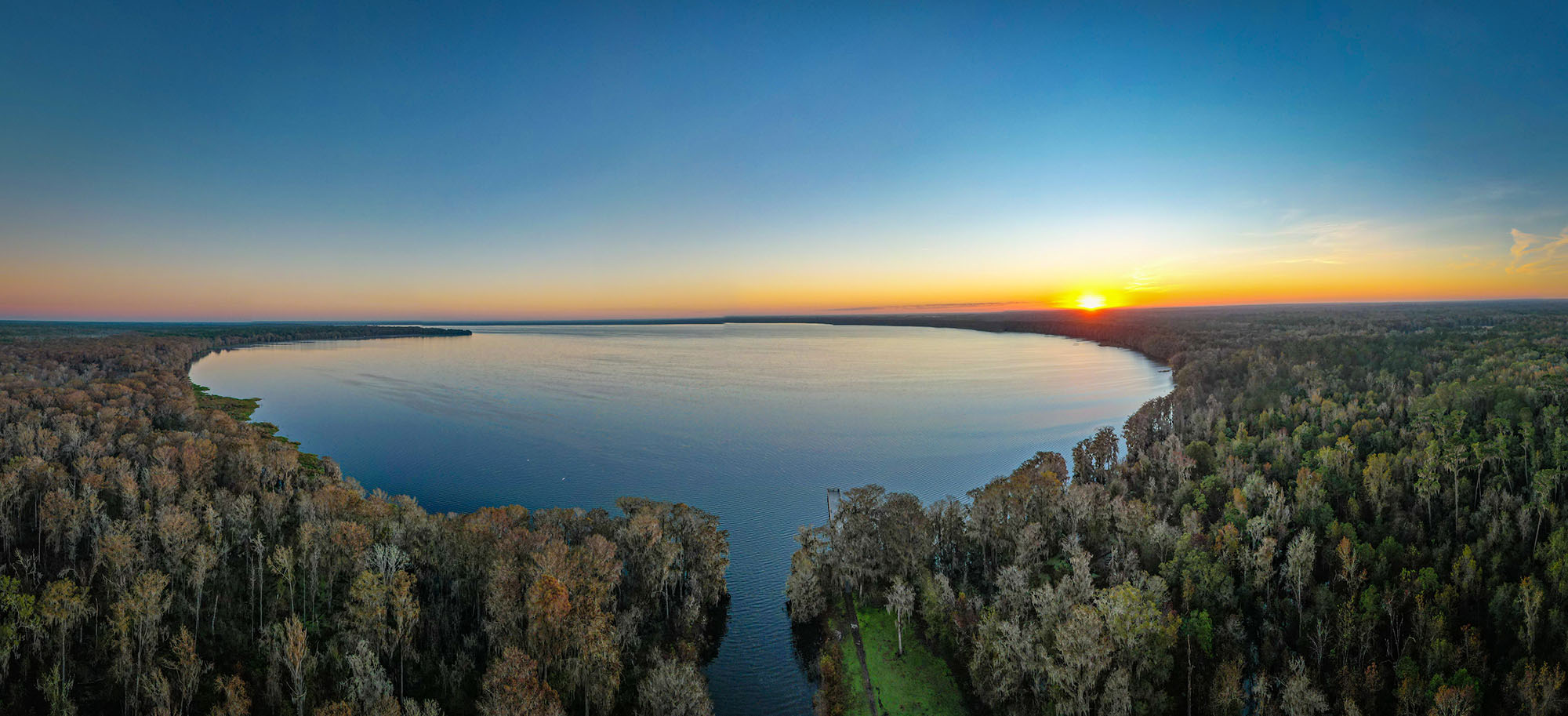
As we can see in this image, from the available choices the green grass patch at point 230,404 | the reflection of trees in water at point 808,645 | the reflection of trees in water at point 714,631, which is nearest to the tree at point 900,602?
the reflection of trees in water at point 808,645

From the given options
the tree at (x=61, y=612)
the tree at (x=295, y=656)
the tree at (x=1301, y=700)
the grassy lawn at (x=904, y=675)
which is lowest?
the grassy lawn at (x=904, y=675)

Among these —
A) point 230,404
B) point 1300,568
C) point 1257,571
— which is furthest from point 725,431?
point 230,404

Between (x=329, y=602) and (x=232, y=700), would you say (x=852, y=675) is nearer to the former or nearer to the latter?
(x=232, y=700)

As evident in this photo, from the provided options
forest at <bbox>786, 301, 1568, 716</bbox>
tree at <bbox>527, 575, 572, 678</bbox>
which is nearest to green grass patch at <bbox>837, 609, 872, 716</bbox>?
forest at <bbox>786, 301, 1568, 716</bbox>

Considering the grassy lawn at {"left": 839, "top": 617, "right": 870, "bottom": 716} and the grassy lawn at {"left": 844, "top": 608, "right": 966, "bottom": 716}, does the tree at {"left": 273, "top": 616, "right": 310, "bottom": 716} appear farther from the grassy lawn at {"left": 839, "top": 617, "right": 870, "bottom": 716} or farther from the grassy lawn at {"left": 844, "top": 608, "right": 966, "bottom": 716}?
the grassy lawn at {"left": 844, "top": 608, "right": 966, "bottom": 716}

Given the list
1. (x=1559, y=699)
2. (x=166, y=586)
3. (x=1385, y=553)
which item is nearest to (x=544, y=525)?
(x=166, y=586)

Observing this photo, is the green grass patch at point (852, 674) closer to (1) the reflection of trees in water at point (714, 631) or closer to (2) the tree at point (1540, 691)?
(1) the reflection of trees in water at point (714, 631)

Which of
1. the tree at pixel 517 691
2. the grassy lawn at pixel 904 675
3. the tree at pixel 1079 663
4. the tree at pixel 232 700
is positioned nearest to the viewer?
the tree at pixel 517 691
